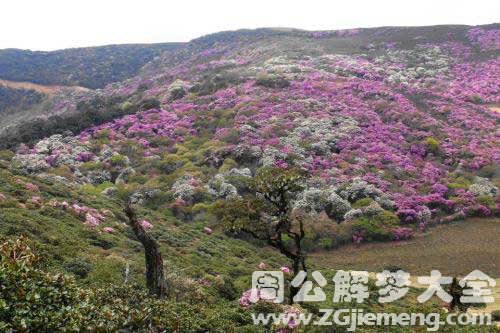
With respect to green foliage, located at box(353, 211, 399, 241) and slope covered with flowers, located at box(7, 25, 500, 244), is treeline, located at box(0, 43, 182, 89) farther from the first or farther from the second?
green foliage, located at box(353, 211, 399, 241)

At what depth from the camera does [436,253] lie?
3256 cm

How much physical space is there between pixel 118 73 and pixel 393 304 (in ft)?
366

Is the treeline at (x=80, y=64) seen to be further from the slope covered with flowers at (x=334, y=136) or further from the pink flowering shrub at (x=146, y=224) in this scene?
the pink flowering shrub at (x=146, y=224)

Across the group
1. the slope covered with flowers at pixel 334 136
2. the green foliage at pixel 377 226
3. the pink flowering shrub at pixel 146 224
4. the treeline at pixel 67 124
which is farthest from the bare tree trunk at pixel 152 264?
Answer: the treeline at pixel 67 124

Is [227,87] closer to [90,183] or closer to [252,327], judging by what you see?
[90,183]

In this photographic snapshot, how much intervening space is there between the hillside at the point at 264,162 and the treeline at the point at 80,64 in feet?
106

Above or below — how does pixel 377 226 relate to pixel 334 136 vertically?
below

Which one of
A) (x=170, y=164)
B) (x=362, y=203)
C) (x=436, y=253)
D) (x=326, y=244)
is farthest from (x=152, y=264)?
(x=170, y=164)

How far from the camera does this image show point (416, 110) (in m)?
61.6

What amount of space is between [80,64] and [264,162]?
324ft

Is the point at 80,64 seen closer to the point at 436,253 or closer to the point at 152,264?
the point at 436,253

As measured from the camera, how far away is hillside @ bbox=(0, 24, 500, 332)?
2506 centimetres

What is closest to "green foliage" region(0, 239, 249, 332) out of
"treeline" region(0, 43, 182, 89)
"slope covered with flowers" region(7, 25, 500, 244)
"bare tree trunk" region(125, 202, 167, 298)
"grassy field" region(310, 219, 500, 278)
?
"bare tree trunk" region(125, 202, 167, 298)

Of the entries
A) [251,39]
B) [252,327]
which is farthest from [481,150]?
[251,39]
